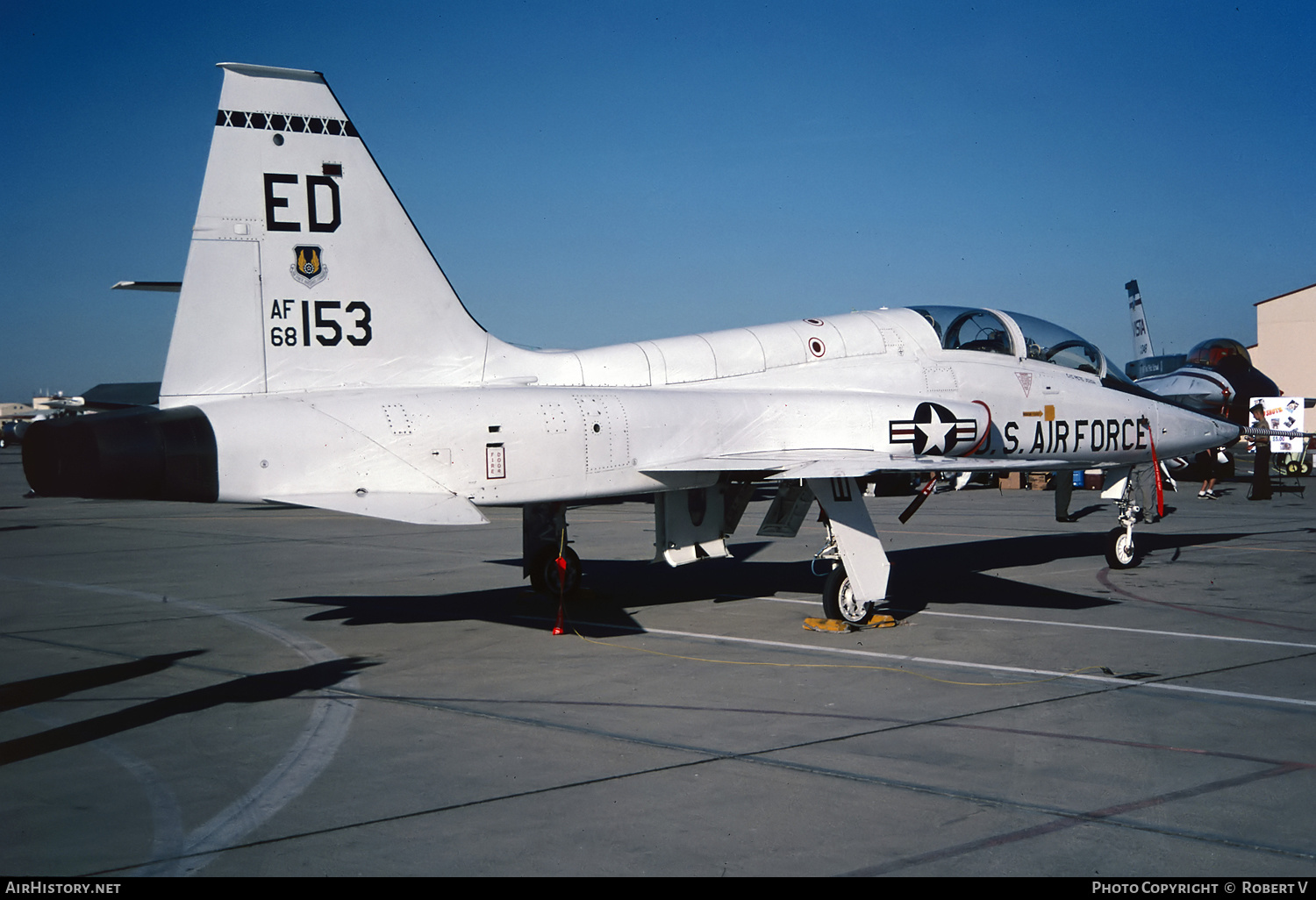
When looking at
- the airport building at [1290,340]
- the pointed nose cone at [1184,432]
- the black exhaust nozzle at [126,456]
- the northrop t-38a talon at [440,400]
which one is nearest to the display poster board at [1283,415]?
the airport building at [1290,340]

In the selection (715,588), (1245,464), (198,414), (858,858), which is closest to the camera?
(858,858)

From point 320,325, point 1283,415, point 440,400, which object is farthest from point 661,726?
point 1283,415

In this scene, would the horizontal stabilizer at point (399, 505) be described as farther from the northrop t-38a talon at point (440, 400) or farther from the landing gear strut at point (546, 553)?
the landing gear strut at point (546, 553)

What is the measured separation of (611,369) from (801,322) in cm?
262

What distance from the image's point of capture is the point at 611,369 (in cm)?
1191

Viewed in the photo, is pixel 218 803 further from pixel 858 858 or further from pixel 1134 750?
pixel 1134 750

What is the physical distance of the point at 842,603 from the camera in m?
11.1

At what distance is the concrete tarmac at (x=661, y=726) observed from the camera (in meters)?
5.17

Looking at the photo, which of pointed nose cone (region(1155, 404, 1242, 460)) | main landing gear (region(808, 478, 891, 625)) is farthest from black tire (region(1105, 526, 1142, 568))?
main landing gear (region(808, 478, 891, 625))

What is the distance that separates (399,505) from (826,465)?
4.31 metres

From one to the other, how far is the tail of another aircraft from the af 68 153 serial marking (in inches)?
0.5

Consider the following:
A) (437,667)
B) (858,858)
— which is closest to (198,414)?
(437,667)

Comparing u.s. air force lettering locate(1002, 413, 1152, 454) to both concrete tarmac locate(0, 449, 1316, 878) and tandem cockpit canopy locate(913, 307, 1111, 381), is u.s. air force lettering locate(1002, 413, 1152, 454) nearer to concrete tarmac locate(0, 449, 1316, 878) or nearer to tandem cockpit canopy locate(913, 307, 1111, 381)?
tandem cockpit canopy locate(913, 307, 1111, 381)

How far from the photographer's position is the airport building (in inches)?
2092
